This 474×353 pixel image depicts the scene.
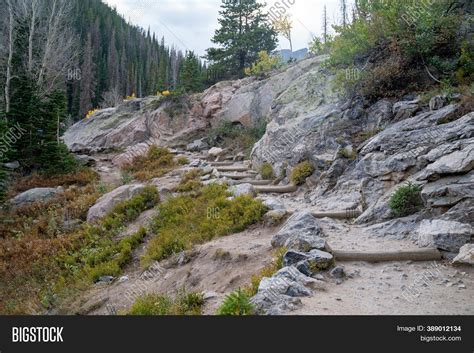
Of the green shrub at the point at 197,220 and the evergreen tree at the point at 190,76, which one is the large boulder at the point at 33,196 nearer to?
the green shrub at the point at 197,220

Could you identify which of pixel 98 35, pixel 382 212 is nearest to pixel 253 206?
pixel 382 212

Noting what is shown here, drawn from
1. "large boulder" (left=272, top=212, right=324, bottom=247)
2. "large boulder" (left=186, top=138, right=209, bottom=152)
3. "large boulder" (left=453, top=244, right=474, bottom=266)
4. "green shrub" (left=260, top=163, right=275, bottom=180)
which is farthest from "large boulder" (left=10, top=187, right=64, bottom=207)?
"large boulder" (left=453, top=244, right=474, bottom=266)

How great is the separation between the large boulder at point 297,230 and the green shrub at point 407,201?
1725mm

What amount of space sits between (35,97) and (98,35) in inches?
2745

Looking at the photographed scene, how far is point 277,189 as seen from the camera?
12234 mm

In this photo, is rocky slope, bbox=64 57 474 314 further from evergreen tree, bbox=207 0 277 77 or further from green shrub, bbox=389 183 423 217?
evergreen tree, bbox=207 0 277 77

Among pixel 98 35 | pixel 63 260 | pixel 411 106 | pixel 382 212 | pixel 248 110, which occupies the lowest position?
pixel 63 260

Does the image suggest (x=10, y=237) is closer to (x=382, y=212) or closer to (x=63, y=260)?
(x=63, y=260)

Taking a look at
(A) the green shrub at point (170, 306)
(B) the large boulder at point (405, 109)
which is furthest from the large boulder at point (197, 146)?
(A) the green shrub at point (170, 306)

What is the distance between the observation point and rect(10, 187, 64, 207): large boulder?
14805mm

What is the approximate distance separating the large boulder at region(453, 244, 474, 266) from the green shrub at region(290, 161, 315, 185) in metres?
6.60

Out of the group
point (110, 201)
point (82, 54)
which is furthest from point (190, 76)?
point (82, 54)

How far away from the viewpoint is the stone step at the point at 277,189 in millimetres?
12150

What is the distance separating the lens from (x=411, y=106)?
10.5 metres
